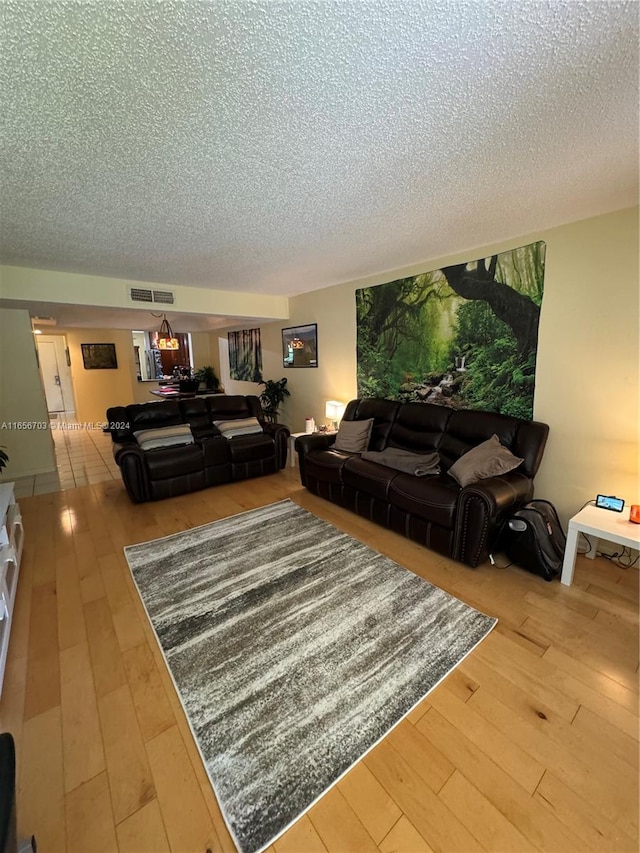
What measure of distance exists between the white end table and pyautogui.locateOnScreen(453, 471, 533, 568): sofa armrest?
0.37m

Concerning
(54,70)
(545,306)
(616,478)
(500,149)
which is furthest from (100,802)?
(545,306)

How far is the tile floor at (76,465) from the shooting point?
4075 mm

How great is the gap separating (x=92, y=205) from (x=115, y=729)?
2756 mm

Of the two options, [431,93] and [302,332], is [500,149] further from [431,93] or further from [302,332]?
[302,332]

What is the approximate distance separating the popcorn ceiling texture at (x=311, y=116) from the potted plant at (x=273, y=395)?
3.08m

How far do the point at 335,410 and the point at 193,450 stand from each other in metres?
1.81

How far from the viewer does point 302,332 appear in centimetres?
503

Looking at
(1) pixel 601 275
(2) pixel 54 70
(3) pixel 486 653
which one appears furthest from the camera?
(1) pixel 601 275

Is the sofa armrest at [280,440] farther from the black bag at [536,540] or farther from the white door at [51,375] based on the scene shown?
the white door at [51,375]

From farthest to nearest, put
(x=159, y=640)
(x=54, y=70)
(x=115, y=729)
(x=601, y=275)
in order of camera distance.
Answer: (x=601, y=275), (x=159, y=640), (x=115, y=729), (x=54, y=70)

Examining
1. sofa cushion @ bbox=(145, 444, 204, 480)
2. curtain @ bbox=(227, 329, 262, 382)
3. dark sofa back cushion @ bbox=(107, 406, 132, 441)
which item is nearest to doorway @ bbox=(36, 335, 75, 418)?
curtain @ bbox=(227, 329, 262, 382)

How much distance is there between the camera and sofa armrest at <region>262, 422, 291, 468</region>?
4.42 metres

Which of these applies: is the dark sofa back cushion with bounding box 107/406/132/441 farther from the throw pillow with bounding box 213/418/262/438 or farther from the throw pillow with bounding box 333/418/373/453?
the throw pillow with bounding box 333/418/373/453

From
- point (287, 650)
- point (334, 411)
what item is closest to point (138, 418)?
point (334, 411)
